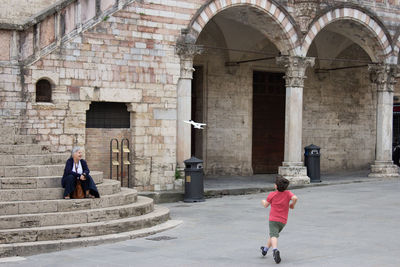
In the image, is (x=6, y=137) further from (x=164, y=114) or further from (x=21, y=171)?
(x=164, y=114)

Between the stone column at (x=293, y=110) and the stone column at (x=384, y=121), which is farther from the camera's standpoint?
the stone column at (x=384, y=121)

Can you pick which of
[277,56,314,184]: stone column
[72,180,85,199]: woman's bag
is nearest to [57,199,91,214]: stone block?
[72,180,85,199]: woman's bag

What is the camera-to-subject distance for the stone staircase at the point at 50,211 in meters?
8.55

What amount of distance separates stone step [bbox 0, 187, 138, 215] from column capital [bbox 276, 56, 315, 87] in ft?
26.8

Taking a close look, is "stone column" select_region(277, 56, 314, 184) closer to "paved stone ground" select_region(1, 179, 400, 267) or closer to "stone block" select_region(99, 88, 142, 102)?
"paved stone ground" select_region(1, 179, 400, 267)

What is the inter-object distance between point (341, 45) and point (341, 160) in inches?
164

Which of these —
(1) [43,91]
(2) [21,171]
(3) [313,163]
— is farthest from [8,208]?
(3) [313,163]

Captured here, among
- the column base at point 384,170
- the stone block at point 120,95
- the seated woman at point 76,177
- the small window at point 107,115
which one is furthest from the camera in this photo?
the column base at point 384,170

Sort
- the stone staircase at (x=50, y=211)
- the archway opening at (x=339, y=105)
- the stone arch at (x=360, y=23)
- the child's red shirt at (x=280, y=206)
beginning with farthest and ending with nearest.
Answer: the archway opening at (x=339, y=105)
the stone arch at (x=360, y=23)
the stone staircase at (x=50, y=211)
the child's red shirt at (x=280, y=206)

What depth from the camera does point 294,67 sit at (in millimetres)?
17031

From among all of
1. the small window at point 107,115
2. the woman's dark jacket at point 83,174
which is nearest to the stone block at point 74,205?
the woman's dark jacket at point 83,174

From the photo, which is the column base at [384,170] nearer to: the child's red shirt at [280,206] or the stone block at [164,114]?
the stone block at [164,114]

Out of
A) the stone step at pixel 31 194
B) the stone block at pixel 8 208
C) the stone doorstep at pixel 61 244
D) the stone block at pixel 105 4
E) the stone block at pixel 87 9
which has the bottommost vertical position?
the stone doorstep at pixel 61 244

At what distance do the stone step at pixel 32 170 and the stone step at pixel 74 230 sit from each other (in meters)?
1.30
